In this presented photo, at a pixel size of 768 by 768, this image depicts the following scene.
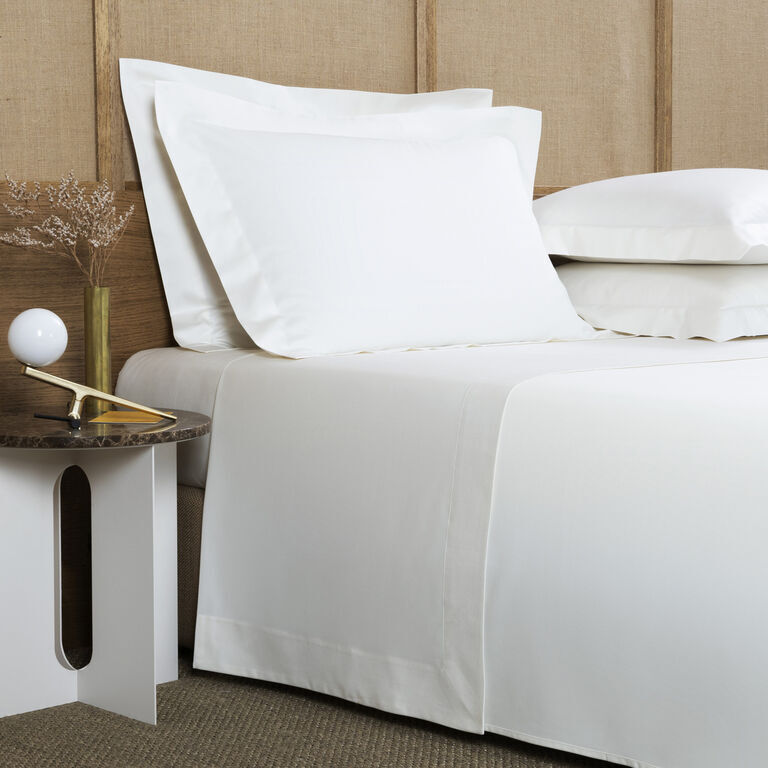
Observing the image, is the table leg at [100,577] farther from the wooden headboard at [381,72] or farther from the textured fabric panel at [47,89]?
the textured fabric panel at [47,89]

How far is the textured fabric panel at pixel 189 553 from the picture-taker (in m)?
1.99

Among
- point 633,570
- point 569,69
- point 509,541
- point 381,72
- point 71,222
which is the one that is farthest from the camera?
point 569,69

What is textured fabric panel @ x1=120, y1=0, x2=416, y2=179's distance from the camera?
237 centimetres

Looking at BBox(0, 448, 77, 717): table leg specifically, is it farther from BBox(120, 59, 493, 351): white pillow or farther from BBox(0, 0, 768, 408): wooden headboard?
BBox(120, 59, 493, 351): white pillow

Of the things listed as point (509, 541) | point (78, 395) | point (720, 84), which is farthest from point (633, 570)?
point (720, 84)

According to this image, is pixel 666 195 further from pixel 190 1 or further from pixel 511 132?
pixel 190 1

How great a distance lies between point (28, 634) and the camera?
71.0 inches

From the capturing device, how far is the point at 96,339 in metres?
1.99

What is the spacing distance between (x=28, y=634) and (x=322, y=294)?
72 cm

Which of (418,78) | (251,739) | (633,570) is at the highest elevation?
(418,78)

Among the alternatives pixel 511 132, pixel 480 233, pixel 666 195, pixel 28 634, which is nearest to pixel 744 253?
pixel 666 195

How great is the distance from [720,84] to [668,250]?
1.40 metres

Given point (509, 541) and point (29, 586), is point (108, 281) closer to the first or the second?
point (29, 586)

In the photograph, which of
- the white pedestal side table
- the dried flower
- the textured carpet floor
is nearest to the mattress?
the white pedestal side table
